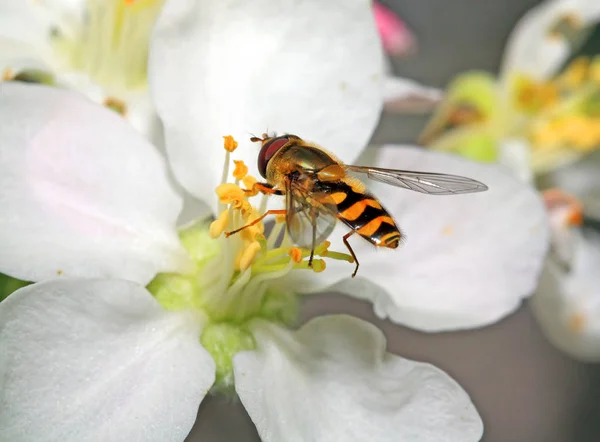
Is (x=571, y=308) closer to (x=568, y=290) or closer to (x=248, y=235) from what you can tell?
(x=568, y=290)

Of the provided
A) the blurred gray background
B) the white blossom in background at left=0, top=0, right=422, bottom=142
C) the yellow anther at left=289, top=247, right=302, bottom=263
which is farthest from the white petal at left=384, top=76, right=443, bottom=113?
the blurred gray background

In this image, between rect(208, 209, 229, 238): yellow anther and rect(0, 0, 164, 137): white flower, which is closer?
rect(208, 209, 229, 238): yellow anther

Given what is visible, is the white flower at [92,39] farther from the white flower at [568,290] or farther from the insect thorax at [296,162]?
the white flower at [568,290]

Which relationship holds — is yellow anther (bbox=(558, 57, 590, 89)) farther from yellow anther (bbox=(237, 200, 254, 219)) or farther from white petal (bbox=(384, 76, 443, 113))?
yellow anther (bbox=(237, 200, 254, 219))

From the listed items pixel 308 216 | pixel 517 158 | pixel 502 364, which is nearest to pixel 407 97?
pixel 517 158

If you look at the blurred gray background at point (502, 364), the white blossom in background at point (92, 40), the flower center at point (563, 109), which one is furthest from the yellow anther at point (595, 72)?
the blurred gray background at point (502, 364)

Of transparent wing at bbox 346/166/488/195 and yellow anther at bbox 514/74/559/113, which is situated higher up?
yellow anther at bbox 514/74/559/113

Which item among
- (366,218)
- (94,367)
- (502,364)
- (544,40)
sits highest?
(544,40)
